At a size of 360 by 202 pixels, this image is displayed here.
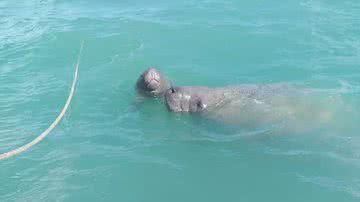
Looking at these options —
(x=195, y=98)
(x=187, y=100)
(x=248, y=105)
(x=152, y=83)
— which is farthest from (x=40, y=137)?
(x=248, y=105)

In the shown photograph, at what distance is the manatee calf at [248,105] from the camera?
48.1ft

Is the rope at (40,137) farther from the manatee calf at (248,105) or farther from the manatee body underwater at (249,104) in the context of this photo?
the manatee calf at (248,105)

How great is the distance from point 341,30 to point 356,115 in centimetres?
716

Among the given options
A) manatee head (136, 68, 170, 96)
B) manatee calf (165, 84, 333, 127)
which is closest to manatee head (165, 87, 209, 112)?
manatee calf (165, 84, 333, 127)

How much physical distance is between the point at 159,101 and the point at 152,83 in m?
0.61

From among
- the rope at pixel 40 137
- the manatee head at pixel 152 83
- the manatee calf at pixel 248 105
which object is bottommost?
the rope at pixel 40 137

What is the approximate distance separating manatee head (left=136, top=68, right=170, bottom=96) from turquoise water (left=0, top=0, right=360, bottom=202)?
0.33 metres

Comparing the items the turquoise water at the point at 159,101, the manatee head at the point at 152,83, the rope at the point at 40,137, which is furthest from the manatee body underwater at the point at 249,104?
the rope at the point at 40,137

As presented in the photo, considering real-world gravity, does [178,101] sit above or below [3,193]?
above

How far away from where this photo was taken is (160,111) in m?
15.6

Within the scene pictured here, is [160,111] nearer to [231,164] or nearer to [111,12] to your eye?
[231,164]

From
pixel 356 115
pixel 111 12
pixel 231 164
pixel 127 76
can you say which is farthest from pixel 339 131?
pixel 111 12

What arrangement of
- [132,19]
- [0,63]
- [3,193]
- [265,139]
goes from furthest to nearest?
[132,19] < [0,63] < [265,139] < [3,193]

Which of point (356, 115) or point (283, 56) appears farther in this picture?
point (283, 56)
